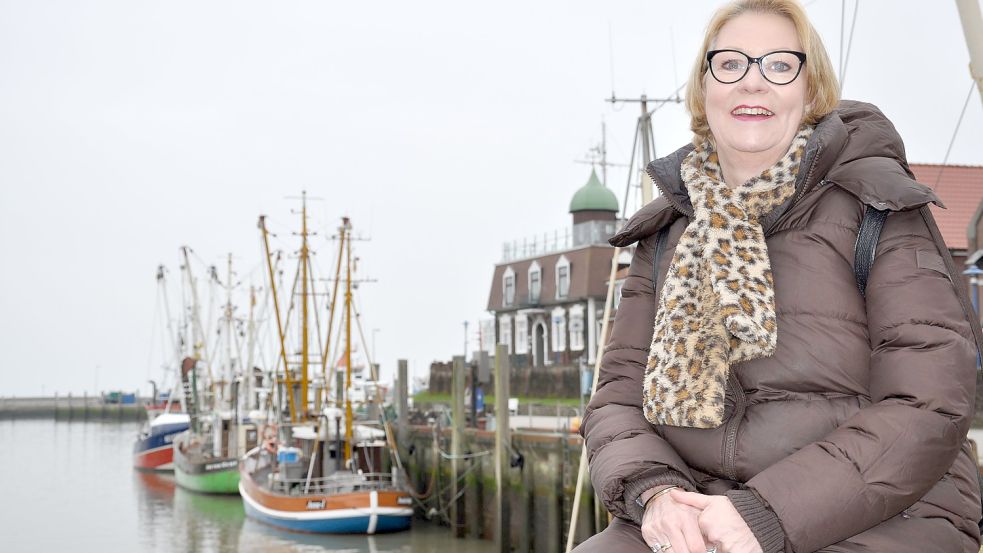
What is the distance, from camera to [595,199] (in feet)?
181

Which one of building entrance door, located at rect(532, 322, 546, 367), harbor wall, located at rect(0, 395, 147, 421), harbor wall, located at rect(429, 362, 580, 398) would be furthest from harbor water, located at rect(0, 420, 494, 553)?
harbor wall, located at rect(0, 395, 147, 421)

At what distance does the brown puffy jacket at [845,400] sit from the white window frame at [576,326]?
48.2 metres

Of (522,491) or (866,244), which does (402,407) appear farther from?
(866,244)

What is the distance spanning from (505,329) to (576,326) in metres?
7.18

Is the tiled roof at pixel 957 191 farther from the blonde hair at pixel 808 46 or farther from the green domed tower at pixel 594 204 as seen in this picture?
the blonde hair at pixel 808 46

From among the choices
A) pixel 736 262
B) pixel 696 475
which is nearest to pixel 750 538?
pixel 696 475

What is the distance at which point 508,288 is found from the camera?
57.5 metres

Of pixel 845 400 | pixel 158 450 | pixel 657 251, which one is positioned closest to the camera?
pixel 845 400

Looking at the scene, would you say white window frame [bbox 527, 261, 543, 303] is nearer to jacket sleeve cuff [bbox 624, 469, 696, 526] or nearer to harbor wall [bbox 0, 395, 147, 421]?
jacket sleeve cuff [bbox 624, 469, 696, 526]

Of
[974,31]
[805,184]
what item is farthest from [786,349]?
[974,31]

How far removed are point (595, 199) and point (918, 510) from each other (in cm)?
5309

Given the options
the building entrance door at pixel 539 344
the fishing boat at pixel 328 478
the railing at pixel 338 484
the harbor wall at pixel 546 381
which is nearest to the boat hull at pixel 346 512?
the fishing boat at pixel 328 478

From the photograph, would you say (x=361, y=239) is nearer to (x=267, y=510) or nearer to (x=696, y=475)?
(x=267, y=510)

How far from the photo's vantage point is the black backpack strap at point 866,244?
2.55 meters
